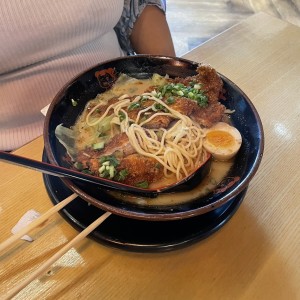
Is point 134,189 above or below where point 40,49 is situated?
below

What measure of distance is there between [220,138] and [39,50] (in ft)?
2.33

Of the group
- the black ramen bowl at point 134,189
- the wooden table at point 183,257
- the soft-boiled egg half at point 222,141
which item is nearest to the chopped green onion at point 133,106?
the black ramen bowl at point 134,189

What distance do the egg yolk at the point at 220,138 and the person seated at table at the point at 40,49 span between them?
609 millimetres

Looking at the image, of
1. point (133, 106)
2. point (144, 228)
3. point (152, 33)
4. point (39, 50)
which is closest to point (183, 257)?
point (144, 228)

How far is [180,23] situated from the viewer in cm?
380

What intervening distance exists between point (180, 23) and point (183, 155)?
3.23m

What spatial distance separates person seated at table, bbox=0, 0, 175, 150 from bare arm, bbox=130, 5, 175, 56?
0.08m

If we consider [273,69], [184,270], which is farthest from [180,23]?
[184,270]

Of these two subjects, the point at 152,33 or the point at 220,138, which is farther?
the point at 152,33

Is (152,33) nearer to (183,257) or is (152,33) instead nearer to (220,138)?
(220,138)

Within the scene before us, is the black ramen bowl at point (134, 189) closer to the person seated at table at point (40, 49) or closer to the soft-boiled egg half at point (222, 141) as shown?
the soft-boiled egg half at point (222, 141)

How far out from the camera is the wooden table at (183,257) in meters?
0.79

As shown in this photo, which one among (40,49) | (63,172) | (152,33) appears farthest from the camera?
(152,33)

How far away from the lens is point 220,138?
1009mm
